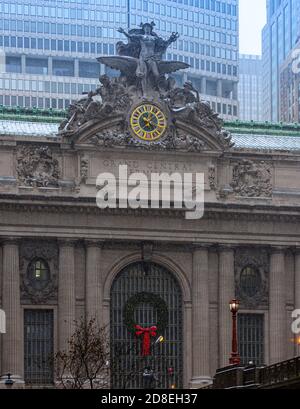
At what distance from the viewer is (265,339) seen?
11975 centimetres

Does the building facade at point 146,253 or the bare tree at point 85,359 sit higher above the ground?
the building facade at point 146,253

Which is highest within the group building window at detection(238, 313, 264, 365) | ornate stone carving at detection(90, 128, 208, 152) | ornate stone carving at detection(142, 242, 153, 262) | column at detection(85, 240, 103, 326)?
ornate stone carving at detection(90, 128, 208, 152)

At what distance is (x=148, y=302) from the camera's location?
11812 centimetres

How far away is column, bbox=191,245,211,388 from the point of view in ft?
382

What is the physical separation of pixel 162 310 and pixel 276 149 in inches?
622

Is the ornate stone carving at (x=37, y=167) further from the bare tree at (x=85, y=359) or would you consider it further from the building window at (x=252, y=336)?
the building window at (x=252, y=336)

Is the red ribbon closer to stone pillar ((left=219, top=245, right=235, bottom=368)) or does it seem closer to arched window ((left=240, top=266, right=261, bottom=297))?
stone pillar ((left=219, top=245, right=235, bottom=368))

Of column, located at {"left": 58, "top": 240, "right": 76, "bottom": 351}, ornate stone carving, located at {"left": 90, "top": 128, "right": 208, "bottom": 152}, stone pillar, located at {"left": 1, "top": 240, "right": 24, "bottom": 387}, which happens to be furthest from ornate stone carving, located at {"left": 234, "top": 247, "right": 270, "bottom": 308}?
stone pillar, located at {"left": 1, "top": 240, "right": 24, "bottom": 387}

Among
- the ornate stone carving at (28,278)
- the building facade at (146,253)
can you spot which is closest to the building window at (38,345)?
the building facade at (146,253)

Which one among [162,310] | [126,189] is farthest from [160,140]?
[162,310]

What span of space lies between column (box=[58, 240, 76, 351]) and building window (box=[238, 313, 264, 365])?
13745mm

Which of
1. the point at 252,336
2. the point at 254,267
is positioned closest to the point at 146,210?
the point at 254,267

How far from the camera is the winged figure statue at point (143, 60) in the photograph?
119m

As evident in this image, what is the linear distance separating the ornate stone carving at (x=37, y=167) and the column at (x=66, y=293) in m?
4.84
